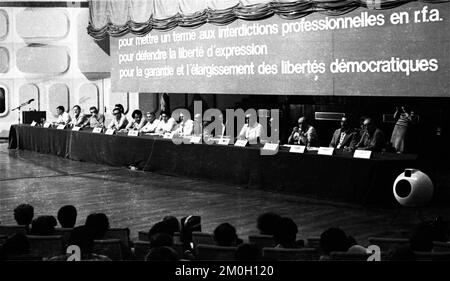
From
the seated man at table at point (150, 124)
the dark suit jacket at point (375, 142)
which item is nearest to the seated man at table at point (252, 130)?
the dark suit jacket at point (375, 142)

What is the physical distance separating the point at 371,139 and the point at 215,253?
5691mm

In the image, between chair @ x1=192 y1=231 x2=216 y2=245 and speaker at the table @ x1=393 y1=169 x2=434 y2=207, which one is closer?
chair @ x1=192 y1=231 x2=216 y2=245

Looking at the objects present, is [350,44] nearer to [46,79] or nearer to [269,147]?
[269,147]

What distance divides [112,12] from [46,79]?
4844mm

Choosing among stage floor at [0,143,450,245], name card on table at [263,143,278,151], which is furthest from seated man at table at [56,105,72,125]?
name card on table at [263,143,278,151]

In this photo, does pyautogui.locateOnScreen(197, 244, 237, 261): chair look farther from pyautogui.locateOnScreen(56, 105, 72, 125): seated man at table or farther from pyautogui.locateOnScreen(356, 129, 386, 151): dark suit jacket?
pyautogui.locateOnScreen(56, 105, 72, 125): seated man at table

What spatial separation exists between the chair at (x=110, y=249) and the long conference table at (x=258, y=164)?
463cm

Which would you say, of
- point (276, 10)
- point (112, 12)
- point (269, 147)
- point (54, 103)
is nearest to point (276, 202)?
point (269, 147)

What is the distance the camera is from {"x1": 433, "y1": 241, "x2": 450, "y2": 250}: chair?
4.00 meters

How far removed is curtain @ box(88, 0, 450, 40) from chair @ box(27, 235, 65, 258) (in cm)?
589

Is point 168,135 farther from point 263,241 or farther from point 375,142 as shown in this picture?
point 263,241

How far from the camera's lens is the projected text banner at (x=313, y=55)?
8.51 m

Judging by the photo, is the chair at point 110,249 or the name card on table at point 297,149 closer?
the chair at point 110,249

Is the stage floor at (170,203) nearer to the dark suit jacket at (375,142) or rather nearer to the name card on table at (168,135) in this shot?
the name card on table at (168,135)
